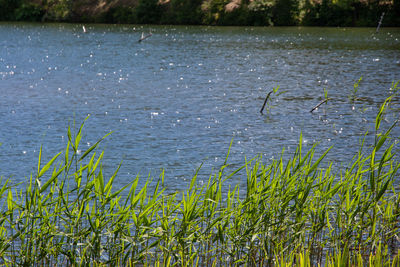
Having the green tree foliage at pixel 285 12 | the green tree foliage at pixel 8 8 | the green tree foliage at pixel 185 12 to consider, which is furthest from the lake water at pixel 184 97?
the green tree foliage at pixel 8 8

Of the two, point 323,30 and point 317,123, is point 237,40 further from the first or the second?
point 317,123

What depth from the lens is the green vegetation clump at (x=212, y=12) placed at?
5994cm

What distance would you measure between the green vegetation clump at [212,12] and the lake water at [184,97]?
14.3m

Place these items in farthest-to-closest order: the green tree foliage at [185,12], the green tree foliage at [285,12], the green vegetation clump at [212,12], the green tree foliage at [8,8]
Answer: the green tree foliage at [8,8] < the green tree foliage at [185,12] < the green tree foliage at [285,12] < the green vegetation clump at [212,12]

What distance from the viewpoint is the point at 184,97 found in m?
22.9

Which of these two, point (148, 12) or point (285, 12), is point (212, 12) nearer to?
point (148, 12)

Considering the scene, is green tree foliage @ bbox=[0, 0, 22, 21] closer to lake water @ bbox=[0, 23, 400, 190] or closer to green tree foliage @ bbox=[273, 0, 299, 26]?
lake water @ bbox=[0, 23, 400, 190]

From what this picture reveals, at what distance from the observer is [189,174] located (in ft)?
42.0

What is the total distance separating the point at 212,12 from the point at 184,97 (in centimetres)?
4259

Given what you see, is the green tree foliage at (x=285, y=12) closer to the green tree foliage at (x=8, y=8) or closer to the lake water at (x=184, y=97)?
the lake water at (x=184, y=97)

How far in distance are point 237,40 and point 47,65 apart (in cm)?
1842

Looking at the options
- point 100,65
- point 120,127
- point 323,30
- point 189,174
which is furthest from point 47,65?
point 323,30

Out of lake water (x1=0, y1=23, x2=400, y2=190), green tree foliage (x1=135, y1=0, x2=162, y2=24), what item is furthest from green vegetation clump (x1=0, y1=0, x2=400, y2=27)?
lake water (x1=0, y1=23, x2=400, y2=190)

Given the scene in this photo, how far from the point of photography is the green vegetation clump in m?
59.9
